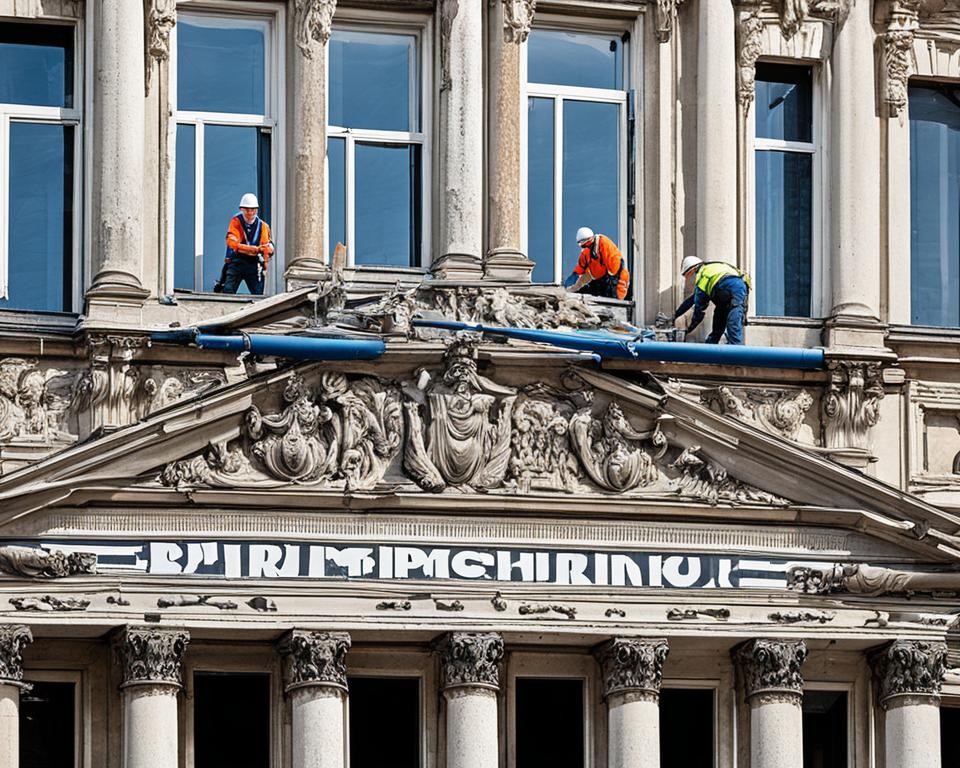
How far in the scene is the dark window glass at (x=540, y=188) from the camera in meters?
46.1

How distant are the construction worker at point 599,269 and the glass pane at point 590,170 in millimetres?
675

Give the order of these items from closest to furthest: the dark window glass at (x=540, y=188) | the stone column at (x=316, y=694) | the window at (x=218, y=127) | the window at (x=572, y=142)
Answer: the stone column at (x=316, y=694), the window at (x=218, y=127), the dark window glass at (x=540, y=188), the window at (x=572, y=142)

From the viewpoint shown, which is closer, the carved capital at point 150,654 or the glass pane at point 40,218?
the carved capital at point 150,654

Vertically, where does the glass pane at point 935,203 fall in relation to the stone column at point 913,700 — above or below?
above

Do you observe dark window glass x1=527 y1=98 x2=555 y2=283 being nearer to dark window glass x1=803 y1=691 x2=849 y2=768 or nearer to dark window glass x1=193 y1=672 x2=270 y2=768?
dark window glass x1=803 y1=691 x2=849 y2=768

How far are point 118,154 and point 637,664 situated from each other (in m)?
8.65

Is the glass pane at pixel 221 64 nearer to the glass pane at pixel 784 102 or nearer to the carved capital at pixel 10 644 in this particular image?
the glass pane at pixel 784 102

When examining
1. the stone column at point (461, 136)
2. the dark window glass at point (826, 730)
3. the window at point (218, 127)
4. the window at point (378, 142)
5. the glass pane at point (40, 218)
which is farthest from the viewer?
the window at point (378, 142)

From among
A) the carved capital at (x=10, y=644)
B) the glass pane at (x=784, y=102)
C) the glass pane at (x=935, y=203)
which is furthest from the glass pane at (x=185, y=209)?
the glass pane at (x=935, y=203)

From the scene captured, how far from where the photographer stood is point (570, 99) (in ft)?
153

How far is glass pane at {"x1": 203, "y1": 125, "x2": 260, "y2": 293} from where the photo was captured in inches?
1779

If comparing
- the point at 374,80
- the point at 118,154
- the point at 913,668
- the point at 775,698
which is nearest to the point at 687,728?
the point at 775,698

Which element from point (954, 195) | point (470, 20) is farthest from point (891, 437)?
point (470, 20)

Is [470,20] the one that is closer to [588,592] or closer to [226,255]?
[226,255]
